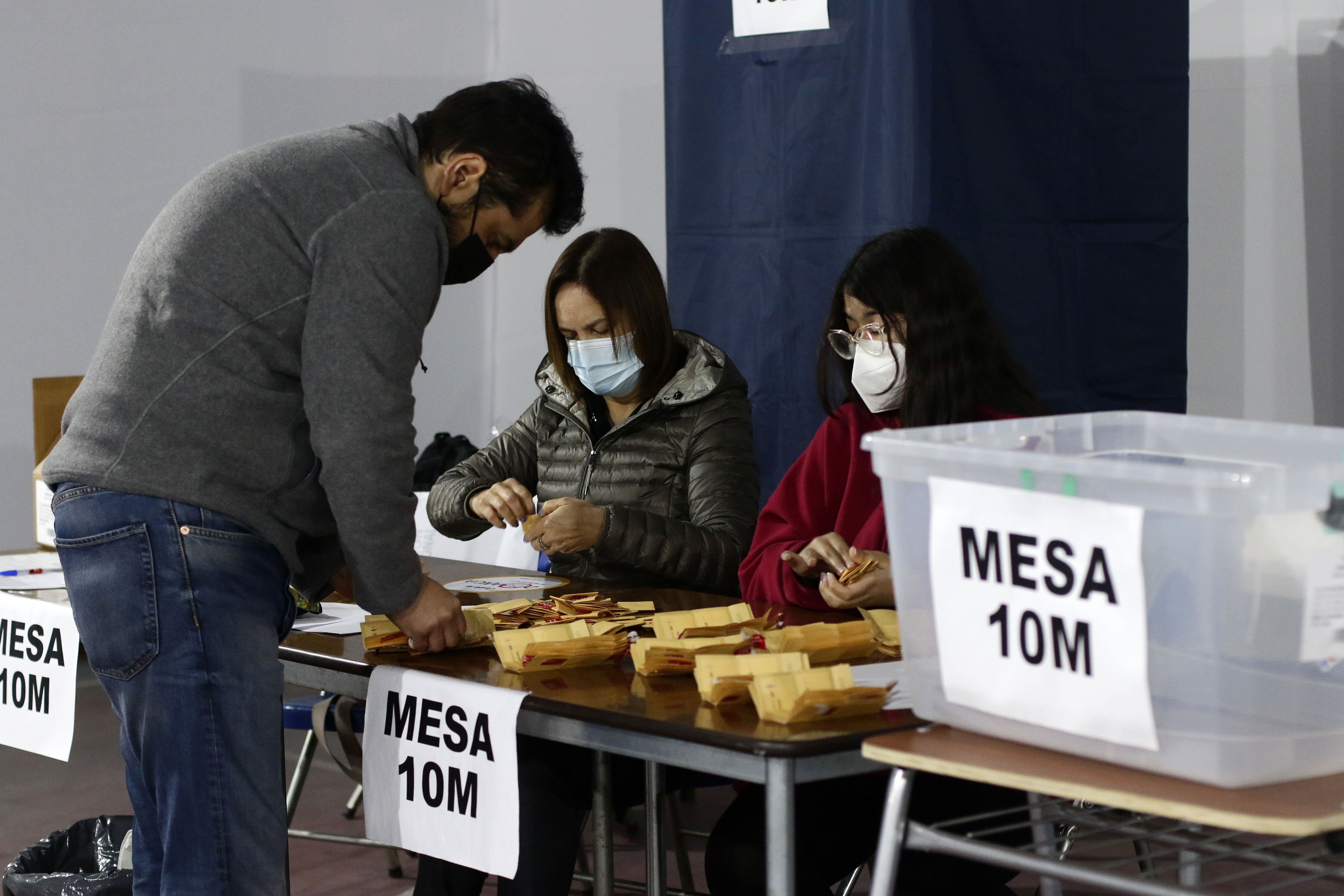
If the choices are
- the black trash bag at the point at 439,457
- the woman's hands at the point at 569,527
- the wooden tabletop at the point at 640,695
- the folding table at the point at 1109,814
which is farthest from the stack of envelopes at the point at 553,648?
the black trash bag at the point at 439,457

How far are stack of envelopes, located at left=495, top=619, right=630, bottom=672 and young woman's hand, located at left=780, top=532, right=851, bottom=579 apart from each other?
1.50 ft

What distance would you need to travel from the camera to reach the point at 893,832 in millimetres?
1374

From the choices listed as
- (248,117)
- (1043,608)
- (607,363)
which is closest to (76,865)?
(607,363)

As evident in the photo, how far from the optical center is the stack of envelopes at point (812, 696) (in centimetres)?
148

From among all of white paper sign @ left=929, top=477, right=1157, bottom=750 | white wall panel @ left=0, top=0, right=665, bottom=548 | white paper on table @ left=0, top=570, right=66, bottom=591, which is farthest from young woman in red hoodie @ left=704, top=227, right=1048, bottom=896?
white wall panel @ left=0, top=0, right=665, bottom=548

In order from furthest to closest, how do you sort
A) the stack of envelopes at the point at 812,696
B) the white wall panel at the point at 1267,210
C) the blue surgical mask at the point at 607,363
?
1. the white wall panel at the point at 1267,210
2. the blue surgical mask at the point at 607,363
3. the stack of envelopes at the point at 812,696

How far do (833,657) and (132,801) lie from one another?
2.84 feet

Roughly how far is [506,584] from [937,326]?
89 cm

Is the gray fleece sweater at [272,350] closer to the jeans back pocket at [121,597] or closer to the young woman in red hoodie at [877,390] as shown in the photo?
the jeans back pocket at [121,597]

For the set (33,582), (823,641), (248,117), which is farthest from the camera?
(248,117)

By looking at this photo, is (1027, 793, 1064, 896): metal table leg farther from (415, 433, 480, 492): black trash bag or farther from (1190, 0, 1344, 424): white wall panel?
(415, 433, 480, 492): black trash bag

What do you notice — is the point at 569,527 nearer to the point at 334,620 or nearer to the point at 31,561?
the point at 334,620

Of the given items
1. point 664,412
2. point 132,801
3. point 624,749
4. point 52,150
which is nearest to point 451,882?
point 132,801

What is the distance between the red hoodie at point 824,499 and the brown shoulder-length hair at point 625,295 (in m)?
0.46
